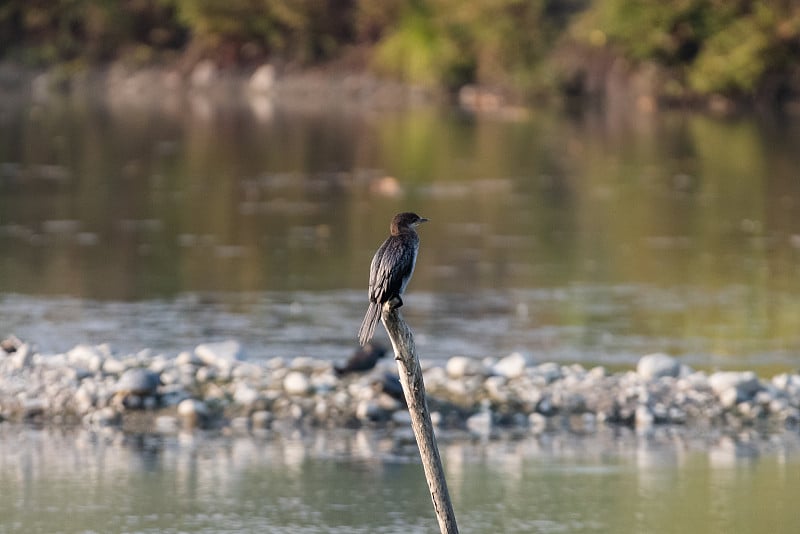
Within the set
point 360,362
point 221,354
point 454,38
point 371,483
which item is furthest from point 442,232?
point 454,38

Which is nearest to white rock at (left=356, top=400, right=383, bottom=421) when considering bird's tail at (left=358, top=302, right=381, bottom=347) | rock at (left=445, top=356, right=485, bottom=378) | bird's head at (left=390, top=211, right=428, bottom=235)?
rock at (left=445, top=356, right=485, bottom=378)

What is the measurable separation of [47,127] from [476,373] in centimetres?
2634

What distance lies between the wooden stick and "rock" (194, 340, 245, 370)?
13.6ft

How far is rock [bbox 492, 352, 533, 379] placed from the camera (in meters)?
10.5

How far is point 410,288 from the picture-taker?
48.8 feet

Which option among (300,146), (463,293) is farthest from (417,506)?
(300,146)

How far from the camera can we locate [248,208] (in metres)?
21.4

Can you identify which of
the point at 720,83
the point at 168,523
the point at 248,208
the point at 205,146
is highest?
the point at 720,83

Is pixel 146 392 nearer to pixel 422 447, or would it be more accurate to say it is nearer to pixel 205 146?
pixel 422 447

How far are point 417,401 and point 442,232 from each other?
41.1 feet

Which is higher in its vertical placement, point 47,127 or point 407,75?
point 407,75

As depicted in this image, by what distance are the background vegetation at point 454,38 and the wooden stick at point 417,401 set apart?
3354 cm

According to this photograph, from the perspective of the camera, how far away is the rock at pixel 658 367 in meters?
10.6

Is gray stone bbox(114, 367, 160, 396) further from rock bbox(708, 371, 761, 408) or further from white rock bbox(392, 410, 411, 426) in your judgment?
rock bbox(708, 371, 761, 408)
